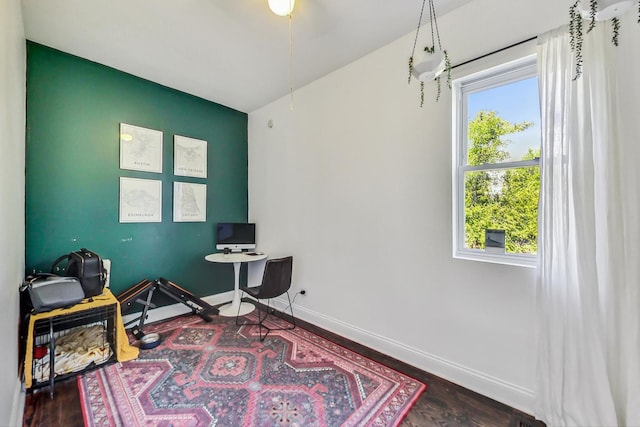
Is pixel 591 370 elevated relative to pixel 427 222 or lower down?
lower down

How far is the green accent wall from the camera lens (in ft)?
8.00

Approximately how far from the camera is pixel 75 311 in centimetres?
205

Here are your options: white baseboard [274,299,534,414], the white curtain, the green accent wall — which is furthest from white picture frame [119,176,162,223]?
the white curtain

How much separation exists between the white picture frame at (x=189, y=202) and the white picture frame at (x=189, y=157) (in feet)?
0.52

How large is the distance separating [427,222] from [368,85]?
1449 mm

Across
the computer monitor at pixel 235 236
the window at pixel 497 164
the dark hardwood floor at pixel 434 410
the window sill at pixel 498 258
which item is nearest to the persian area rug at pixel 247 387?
the dark hardwood floor at pixel 434 410

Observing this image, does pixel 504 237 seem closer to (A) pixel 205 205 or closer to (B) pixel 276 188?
(B) pixel 276 188

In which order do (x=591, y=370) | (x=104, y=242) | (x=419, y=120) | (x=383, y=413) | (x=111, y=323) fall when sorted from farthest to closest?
(x=104, y=242) < (x=111, y=323) < (x=419, y=120) < (x=383, y=413) < (x=591, y=370)

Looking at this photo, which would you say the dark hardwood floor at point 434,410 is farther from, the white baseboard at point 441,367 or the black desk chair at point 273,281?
the black desk chair at point 273,281

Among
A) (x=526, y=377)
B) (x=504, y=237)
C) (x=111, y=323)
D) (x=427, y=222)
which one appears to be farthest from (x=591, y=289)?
(x=111, y=323)

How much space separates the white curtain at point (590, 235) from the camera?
1.31m

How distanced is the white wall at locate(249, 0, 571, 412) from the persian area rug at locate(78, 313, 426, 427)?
431 mm

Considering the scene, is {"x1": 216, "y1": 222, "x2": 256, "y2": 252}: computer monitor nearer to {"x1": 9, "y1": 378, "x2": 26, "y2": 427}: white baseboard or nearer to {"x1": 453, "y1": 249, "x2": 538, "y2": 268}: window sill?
{"x1": 9, "y1": 378, "x2": 26, "y2": 427}: white baseboard

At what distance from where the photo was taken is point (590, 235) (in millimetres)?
1408
